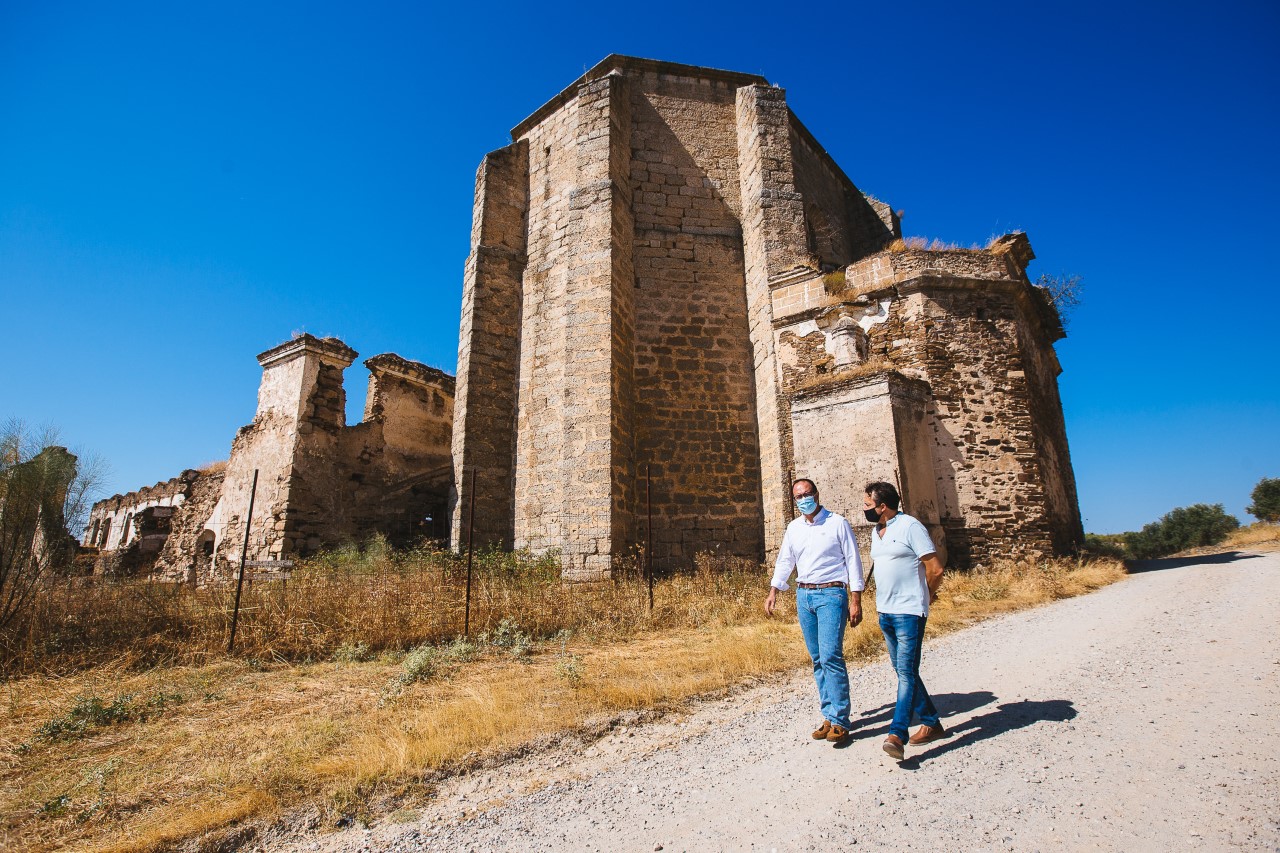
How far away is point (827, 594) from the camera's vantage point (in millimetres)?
3514

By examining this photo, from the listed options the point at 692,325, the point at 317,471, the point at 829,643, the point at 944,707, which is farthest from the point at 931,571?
the point at 317,471

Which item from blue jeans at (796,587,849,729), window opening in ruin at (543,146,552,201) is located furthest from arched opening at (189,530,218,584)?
blue jeans at (796,587,849,729)

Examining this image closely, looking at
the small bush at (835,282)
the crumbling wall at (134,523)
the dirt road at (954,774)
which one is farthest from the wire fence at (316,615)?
the crumbling wall at (134,523)

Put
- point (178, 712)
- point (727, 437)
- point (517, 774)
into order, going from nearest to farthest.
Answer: point (517, 774)
point (178, 712)
point (727, 437)

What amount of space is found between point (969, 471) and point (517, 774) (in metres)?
7.26

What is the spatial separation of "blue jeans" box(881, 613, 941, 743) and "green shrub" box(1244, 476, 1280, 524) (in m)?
32.7

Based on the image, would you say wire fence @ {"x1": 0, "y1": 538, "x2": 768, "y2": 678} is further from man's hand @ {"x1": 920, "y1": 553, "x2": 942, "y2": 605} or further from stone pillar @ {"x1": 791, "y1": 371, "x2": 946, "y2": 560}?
man's hand @ {"x1": 920, "y1": 553, "x2": 942, "y2": 605}

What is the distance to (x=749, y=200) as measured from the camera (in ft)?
38.5

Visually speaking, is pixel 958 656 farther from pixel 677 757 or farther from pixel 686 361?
pixel 686 361

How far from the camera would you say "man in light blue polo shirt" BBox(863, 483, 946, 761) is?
3.15m

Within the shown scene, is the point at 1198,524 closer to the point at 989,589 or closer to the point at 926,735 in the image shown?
the point at 989,589

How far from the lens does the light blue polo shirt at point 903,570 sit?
3293 millimetres

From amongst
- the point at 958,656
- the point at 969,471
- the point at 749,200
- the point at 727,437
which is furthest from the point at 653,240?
the point at 958,656

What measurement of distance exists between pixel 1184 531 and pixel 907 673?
3244 cm
